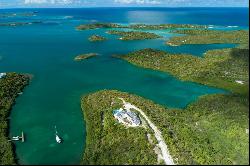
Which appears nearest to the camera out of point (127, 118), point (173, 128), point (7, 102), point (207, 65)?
point (173, 128)

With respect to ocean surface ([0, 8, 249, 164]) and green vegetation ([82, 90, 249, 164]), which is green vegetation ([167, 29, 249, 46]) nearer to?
ocean surface ([0, 8, 249, 164])

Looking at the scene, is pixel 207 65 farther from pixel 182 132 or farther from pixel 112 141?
pixel 112 141

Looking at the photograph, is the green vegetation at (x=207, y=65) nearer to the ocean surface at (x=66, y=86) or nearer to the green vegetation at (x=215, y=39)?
the ocean surface at (x=66, y=86)

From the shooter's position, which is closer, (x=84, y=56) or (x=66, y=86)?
(x=66, y=86)

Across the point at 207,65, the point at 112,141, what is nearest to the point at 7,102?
the point at 112,141

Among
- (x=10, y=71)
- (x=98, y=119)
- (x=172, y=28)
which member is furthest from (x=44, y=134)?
(x=172, y=28)

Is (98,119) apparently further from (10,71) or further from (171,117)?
(10,71)

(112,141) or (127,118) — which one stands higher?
(127,118)
